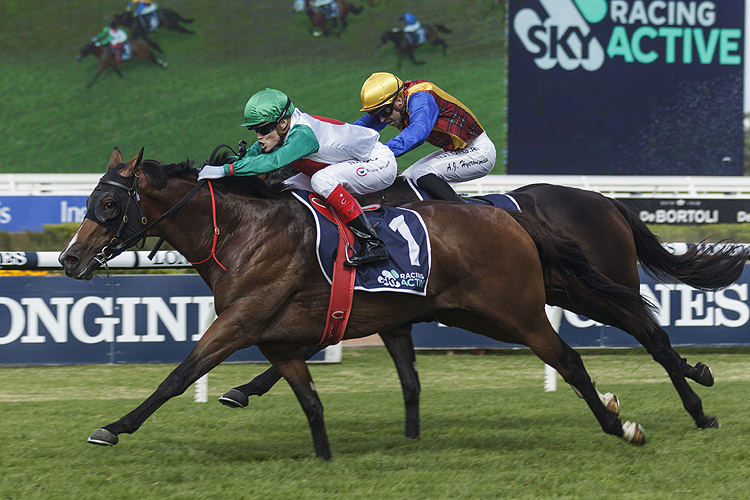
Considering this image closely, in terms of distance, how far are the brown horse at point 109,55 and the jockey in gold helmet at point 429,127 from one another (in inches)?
798

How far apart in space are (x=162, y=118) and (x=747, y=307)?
1947cm

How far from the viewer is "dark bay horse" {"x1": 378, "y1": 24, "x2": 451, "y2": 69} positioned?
2450cm

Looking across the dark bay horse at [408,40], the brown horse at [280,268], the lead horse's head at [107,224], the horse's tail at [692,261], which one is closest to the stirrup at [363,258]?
the brown horse at [280,268]

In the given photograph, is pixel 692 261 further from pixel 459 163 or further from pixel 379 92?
pixel 379 92

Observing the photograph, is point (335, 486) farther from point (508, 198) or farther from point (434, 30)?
point (434, 30)

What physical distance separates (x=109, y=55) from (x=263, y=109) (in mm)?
22160

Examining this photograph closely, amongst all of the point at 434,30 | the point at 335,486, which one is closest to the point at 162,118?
the point at 434,30

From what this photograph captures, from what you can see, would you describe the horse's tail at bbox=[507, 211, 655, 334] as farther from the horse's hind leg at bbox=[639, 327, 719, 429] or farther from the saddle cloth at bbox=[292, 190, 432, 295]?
the saddle cloth at bbox=[292, 190, 432, 295]

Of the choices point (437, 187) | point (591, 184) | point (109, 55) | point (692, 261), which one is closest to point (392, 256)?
point (437, 187)

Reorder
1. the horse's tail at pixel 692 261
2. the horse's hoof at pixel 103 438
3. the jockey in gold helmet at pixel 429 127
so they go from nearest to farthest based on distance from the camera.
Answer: the horse's hoof at pixel 103 438
the jockey in gold helmet at pixel 429 127
the horse's tail at pixel 692 261

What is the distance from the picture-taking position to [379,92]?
4785 millimetres

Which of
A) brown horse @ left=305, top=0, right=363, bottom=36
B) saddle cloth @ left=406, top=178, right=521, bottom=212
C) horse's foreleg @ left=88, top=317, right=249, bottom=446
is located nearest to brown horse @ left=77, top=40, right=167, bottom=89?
brown horse @ left=305, top=0, right=363, bottom=36

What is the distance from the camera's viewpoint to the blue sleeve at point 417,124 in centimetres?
463

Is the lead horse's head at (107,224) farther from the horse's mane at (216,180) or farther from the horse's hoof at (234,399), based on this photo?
the horse's hoof at (234,399)
